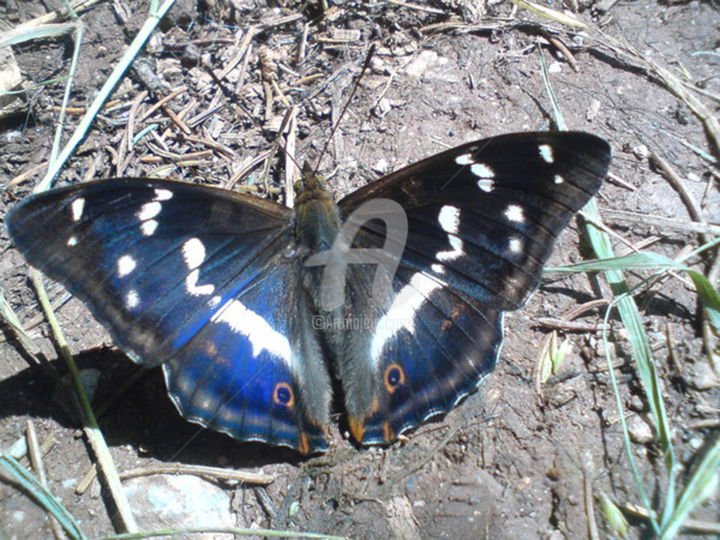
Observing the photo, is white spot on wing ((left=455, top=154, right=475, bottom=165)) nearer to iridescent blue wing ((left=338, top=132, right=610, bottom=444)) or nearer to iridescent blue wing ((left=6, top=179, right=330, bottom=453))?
iridescent blue wing ((left=338, top=132, right=610, bottom=444))

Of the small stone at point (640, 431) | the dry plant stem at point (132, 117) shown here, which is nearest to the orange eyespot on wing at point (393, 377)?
the small stone at point (640, 431)

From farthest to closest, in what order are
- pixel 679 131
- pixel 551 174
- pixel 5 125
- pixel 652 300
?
pixel 5 125 → pixel 679 131 → pixel 652 300 → pixel 551 174

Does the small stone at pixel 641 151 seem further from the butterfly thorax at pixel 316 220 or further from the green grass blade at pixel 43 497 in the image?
the green grass blade at pixel 43 497

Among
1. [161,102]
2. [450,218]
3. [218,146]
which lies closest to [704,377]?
[450,218]

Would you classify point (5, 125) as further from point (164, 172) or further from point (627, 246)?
point (627, 246)

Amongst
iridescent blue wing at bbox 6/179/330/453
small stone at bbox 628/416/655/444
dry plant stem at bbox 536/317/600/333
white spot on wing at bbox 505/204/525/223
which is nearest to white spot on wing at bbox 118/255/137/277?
iridescent blue wing at bbox 6/179/330/453

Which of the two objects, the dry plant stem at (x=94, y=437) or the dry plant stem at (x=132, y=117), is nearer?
the dry plant stem at (x=94, y=437)

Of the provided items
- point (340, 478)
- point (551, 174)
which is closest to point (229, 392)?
point (340, 478)
